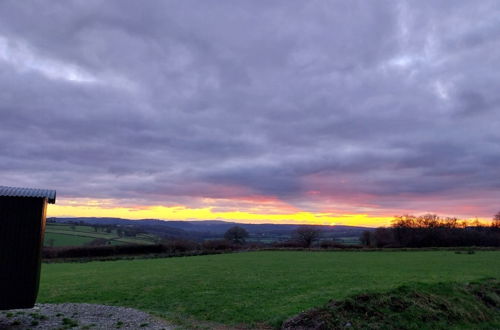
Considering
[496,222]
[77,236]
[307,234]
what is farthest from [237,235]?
[496,222]

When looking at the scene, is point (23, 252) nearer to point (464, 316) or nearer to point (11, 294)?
point (11, 294)

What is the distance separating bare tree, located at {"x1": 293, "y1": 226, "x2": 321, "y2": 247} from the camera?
298 feet

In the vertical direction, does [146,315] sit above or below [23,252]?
below

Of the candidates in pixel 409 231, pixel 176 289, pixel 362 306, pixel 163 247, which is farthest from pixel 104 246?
pixel 409 231

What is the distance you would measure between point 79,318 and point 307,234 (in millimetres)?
82362

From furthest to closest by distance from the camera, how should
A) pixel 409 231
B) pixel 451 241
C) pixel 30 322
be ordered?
pixel 409 231 < pixel 451 241 < pixel 30 322

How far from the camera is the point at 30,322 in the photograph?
12766mm

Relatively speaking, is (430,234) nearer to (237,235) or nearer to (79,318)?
(237,235)

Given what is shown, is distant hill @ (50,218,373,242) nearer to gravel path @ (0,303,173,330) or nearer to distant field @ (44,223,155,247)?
distant field @ (44,223,155,247)

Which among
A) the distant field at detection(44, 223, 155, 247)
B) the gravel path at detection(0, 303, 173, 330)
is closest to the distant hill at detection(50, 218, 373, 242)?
the distant field at detection(44, 223, 155, 247)

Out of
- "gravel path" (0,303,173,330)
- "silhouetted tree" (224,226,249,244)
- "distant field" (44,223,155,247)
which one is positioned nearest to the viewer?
"gravel path" (0,303,173,330)

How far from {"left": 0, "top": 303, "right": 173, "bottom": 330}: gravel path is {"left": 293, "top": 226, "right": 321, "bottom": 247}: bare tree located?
3032 inches

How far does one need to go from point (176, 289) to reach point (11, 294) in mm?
11651

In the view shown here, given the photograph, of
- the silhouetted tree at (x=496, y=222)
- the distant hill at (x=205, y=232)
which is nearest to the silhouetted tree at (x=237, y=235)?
the distant hill at (x=205, y=232)
